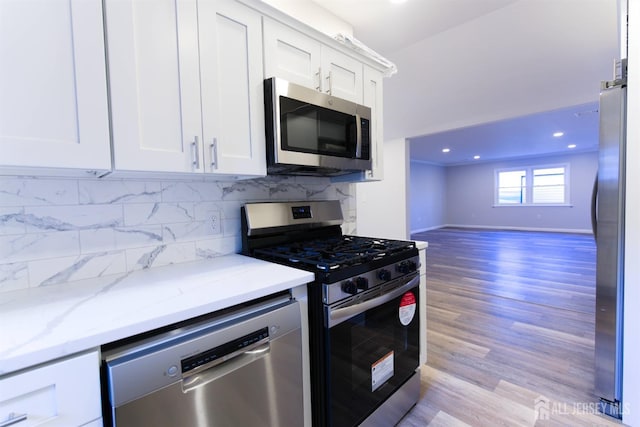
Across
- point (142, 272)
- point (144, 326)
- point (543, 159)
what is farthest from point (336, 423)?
point (543, 159)

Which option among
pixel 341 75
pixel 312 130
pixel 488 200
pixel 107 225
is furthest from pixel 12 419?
pixel 488 200

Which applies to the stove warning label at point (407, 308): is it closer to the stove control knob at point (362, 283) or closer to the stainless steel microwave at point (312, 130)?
the stove control knob at point (362, 283)

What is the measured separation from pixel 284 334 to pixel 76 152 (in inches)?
36.4

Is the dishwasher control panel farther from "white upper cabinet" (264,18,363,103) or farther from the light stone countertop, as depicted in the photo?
"white upper cabinet" (264,18,363,103)

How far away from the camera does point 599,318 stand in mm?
1591

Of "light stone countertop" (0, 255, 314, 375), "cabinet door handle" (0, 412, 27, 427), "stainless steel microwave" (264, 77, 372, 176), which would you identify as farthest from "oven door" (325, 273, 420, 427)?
"cabinet door handle" (0, 412, 27, 427)

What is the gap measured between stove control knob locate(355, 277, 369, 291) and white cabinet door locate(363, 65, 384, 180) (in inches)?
36.1

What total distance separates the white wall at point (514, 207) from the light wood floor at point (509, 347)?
182 inches

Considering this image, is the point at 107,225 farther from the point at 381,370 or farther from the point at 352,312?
the point at 381,370

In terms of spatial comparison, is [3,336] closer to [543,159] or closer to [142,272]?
[142,272]

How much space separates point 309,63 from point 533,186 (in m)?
9.82

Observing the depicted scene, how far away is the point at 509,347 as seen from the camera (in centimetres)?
230

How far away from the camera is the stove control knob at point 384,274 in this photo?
1367mm

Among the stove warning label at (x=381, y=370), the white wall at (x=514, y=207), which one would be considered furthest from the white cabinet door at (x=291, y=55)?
the white wall at (x=514, y=207)
